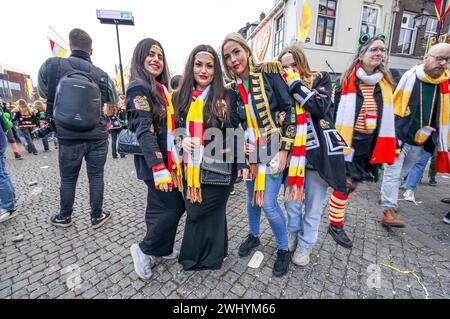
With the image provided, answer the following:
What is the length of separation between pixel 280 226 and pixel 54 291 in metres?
2.06

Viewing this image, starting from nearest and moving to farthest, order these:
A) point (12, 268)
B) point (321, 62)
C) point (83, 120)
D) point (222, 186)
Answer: point (222, 186) → point (12, 268) → point (83, 120) → point (321, 62)

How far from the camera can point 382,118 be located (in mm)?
2277

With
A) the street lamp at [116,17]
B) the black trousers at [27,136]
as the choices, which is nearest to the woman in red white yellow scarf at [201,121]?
the black trousers at [27,136]

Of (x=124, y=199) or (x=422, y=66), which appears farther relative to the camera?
(x=124, y=199)

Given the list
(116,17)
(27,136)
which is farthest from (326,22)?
(27,136)

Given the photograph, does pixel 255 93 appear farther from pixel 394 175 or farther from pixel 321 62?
pixel 321 62

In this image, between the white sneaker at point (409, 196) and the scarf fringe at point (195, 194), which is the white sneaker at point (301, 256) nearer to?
the scarf fringe at point (195, 194)

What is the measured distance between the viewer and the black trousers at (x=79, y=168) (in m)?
2.58

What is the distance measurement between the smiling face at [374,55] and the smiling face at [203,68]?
1.63 metres

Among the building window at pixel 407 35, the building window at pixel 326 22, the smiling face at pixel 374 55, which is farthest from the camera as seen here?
the building window at pixel 407 35

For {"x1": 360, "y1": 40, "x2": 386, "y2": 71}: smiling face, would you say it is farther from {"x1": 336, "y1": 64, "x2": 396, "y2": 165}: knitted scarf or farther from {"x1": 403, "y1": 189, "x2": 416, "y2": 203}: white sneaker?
{"x1": 403, "y1": 189, "x2": 416, "y2": 203}: white sneaker

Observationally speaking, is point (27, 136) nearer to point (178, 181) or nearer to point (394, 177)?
point (178, 181)
